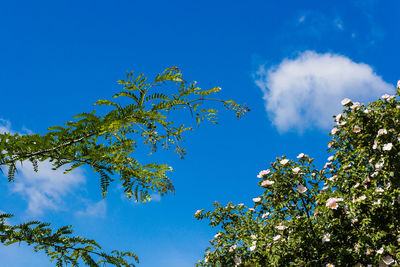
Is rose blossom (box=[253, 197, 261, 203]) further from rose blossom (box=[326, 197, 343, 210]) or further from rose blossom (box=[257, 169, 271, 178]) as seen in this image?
rose blossom (box=[326, 197, 343, 210])

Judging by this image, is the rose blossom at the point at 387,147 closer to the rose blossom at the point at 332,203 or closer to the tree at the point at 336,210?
the tree at the point at 336,210

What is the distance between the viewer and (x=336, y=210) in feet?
16.8

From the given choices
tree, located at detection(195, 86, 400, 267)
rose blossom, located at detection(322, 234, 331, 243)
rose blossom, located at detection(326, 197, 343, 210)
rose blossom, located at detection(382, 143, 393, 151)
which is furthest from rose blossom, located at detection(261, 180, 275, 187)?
rose blossom, located at detection(382, 143, 393, 151)

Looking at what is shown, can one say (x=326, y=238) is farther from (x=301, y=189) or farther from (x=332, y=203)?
(x=301, y=189)

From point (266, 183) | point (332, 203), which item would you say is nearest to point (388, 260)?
point (332, 203)

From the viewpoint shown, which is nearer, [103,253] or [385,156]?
[103,253]

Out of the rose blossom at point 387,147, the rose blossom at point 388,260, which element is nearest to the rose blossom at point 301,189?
the rose blossom at point 387,147

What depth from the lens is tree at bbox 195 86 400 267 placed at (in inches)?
200

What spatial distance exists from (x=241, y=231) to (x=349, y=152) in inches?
98.8

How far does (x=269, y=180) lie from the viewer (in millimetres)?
5934

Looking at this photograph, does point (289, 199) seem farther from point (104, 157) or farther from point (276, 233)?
point (104, 157)

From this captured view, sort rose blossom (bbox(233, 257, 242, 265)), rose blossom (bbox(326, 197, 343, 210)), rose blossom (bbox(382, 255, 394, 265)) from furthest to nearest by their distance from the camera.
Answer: rose blossom (bbox(233, 257, 242, 265)) → rose blossom (bbox(326, 197, 343, 210)) → rose blossom (bbox(382, 255, 394, 265))

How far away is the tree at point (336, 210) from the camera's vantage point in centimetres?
508

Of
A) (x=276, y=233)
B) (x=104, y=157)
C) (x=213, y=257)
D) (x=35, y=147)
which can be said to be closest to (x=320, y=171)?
(x=276, y=233)
